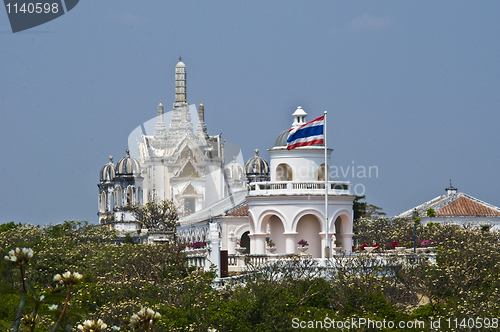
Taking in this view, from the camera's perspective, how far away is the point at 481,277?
1138 inches

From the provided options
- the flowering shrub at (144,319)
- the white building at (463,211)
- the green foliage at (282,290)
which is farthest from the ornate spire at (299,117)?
the flowering shrub at (144,319)

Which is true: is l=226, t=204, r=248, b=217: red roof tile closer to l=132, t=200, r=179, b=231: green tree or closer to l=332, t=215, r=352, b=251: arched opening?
l=332, t=215, r=352, b=251: arched opening

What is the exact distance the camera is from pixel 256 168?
315 feet

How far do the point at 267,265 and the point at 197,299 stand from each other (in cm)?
486

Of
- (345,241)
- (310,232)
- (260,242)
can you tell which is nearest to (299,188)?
(310,232)

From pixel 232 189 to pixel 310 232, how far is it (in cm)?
5681

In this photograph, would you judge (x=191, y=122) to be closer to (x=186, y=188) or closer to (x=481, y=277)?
(x=186, y=188)

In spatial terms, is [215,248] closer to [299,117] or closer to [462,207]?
[299,117]

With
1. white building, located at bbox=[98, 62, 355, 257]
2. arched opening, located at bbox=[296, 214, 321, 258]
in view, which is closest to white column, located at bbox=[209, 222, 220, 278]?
white building, located at bbox=[98, 62, 355, 257]

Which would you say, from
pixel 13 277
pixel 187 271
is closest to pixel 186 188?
pixel 13 277

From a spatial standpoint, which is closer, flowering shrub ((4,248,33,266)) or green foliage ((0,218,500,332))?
flowering shrub ((4,248,33,266))

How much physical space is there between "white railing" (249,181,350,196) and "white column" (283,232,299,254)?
6.32 ft

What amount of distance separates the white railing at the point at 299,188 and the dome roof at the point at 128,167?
54785 millimetres

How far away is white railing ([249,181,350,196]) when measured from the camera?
115 feet
